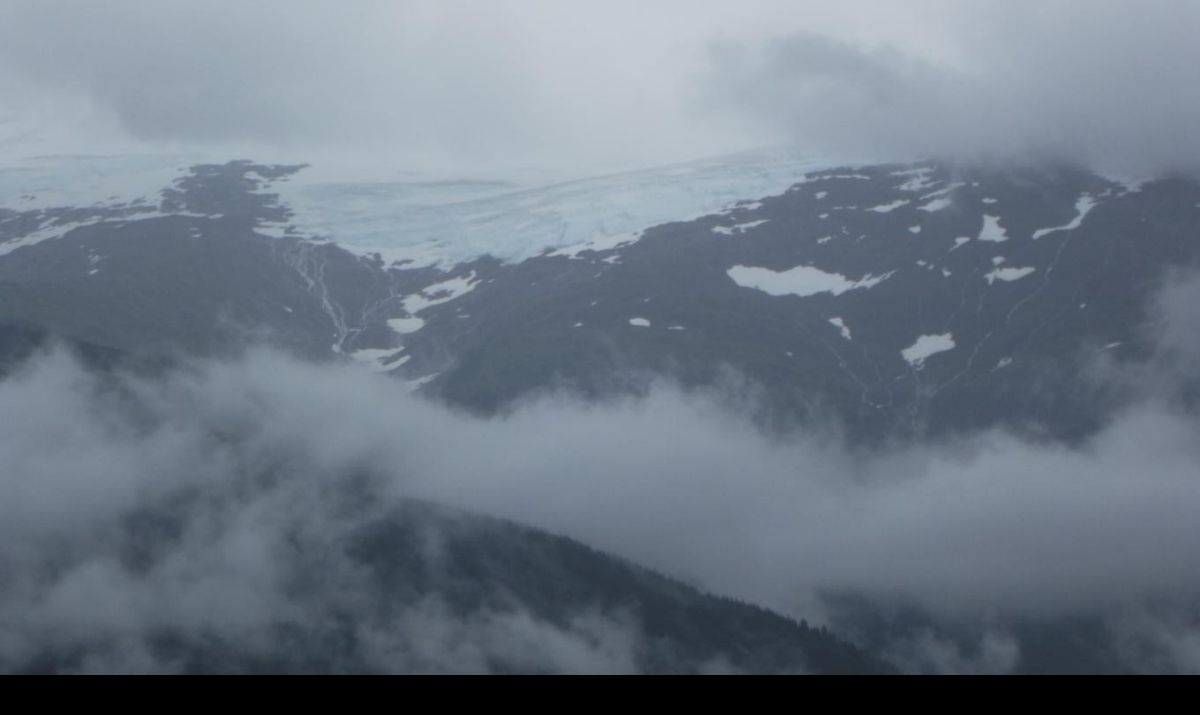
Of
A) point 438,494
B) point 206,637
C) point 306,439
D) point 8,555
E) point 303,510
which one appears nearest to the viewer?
point 206,637

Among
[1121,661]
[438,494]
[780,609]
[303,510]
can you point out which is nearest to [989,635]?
[1121,661]

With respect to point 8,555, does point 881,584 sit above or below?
below

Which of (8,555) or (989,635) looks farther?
(989,635)

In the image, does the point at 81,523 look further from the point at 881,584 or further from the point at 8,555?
the point at 881,584
